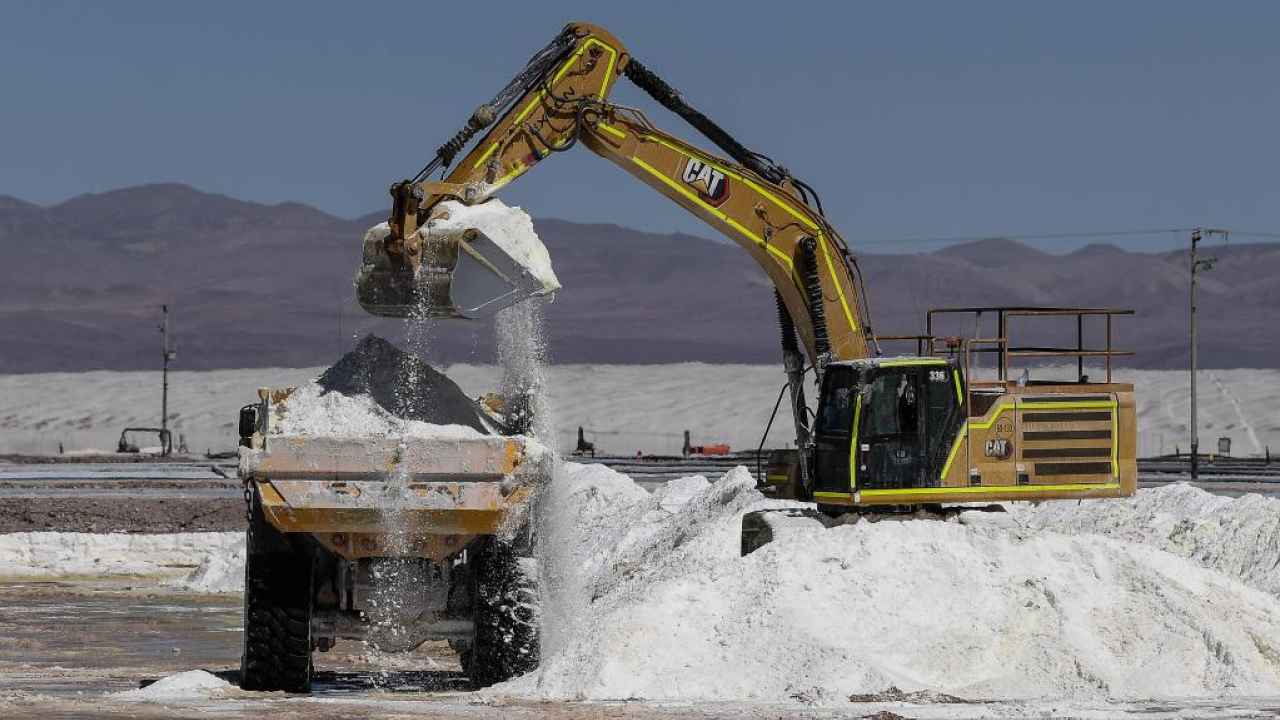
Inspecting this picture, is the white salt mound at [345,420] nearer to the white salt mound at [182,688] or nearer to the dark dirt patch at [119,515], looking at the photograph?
the white salt mound at [182,688]

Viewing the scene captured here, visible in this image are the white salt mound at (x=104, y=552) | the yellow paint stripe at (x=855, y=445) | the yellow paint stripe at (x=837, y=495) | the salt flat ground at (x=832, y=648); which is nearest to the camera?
the salt flat ground at (x=832, y=648)

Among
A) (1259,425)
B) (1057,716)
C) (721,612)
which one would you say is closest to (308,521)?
(721,612)

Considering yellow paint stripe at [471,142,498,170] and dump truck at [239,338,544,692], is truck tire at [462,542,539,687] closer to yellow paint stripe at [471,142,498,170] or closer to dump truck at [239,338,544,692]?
dump truck at [239,338,544,692]

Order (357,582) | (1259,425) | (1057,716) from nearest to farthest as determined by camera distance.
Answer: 1. (1057,716)
2. (357,582)
3. (1259,425)

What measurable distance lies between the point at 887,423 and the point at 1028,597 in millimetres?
2489

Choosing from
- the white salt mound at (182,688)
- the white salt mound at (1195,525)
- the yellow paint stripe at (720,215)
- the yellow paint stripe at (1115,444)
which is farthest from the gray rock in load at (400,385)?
the white salt mound at (1195,525)

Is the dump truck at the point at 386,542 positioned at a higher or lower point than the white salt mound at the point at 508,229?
lower

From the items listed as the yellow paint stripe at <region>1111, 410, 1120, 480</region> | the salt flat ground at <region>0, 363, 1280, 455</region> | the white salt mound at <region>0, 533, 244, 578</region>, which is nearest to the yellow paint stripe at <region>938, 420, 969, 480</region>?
the yellow paint stripe at <region>1111, 410, 1120, 480</region>

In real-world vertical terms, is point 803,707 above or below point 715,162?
A: below

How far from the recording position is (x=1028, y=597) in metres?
17.3

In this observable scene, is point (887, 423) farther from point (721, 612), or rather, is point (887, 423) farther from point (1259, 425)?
point (1259, 425)

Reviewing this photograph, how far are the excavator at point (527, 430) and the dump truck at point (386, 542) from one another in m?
0.02

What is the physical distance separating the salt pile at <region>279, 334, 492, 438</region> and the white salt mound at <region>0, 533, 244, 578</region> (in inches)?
579

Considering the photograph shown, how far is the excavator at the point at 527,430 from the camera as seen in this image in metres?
15.0
